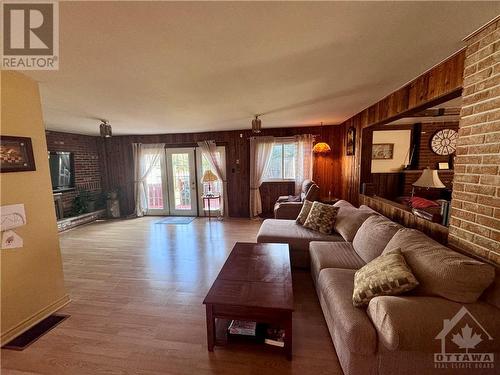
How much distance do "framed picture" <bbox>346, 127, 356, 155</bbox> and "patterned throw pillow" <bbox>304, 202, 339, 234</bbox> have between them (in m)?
1.62

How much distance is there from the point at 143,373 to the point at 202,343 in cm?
44

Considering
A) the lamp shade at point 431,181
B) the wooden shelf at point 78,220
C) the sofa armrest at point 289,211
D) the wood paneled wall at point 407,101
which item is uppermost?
the wood paneled wall at point 407,101

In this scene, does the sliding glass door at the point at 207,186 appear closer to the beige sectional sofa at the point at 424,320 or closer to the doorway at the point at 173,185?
the doorway at the point at 173,185

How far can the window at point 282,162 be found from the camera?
18.4 ft

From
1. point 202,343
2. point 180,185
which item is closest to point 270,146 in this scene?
point 180,185

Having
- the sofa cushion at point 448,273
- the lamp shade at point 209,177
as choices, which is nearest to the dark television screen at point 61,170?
the lamp shade at point 209,177

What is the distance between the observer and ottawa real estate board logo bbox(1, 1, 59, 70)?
4.01ft

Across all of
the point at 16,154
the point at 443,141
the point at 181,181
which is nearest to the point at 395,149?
the point at 443,141

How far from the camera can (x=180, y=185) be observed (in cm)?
623

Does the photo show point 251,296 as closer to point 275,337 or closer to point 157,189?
point 275,337

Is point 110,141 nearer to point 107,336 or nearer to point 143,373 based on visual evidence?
point 107,336

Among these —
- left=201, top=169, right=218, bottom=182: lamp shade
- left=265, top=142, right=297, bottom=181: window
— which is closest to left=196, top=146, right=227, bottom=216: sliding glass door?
left=201, top=169, right=218, bottom=182: lamp shade

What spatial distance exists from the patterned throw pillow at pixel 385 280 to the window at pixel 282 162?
4.13 metres

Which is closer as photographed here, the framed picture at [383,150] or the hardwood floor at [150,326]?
the hardwood floor at [150,326]
